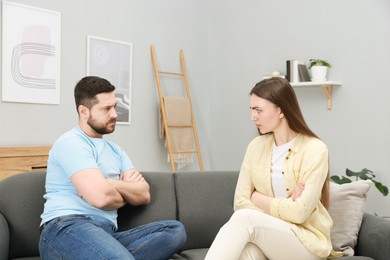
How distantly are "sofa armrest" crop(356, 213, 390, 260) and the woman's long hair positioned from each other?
253mm

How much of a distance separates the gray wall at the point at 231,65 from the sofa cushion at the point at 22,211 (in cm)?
141

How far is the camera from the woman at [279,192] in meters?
2.21

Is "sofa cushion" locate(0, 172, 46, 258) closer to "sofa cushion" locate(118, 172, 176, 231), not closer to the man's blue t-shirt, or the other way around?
the man's blue t-shirt

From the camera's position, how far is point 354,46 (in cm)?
438

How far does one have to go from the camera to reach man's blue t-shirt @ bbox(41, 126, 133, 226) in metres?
2.38

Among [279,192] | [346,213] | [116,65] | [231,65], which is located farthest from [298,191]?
[231,65]

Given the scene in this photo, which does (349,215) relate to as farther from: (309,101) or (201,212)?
(309,101)

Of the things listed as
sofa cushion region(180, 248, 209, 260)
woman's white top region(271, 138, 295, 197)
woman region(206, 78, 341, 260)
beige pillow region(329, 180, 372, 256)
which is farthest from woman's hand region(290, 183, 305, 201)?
sofa cushion region(180, 248, 209, 260)

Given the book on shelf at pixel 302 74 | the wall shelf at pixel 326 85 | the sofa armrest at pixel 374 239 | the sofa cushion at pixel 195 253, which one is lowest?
the sofa cushion at pixel 195 253

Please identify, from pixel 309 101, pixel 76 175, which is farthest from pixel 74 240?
pixel 309 101

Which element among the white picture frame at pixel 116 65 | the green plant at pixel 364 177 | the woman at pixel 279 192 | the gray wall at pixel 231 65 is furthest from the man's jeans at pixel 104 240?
the white picture frame at pixel 116 65

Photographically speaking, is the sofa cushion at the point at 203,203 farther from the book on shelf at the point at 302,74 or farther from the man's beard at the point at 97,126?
the book on shelf at the point at 302,74

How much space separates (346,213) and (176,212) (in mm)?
853

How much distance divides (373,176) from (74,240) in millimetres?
2590
